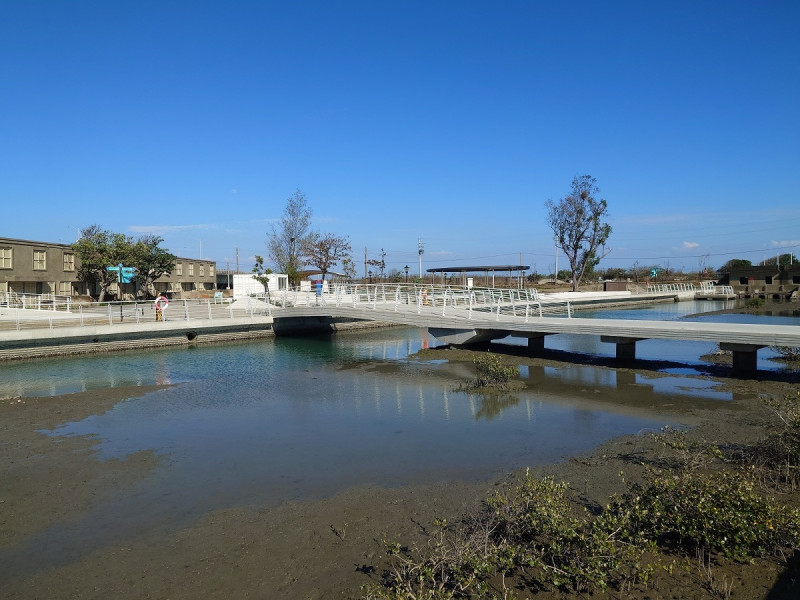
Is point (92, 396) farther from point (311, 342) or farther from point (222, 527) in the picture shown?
point (311, 342)

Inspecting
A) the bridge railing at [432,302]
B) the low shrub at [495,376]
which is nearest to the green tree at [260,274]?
the bridge railing at [432,302]

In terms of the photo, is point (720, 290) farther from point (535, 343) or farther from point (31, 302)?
point (31, 302)

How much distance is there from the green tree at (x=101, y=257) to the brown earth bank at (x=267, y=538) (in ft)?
120

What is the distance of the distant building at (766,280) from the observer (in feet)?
195

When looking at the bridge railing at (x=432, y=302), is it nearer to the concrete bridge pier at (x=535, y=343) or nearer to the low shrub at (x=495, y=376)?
the concrete bridge pier at (x=535, y=343)

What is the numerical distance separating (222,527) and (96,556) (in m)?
1.33

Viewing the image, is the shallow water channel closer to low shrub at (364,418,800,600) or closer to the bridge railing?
low shrub at (364,418,800,600)

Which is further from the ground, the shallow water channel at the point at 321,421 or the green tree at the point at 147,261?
the green tree at the point at 147,261

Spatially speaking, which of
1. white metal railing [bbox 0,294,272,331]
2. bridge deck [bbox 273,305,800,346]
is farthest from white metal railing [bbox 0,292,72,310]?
bridge deck [bbox 273,305,800,346]

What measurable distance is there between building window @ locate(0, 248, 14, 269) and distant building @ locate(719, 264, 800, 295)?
69473 mm

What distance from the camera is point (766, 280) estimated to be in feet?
205

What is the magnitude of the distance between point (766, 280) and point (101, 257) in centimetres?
6916

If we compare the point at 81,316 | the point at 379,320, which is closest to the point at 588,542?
the point at 379,320

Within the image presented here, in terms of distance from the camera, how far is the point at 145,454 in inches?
372
